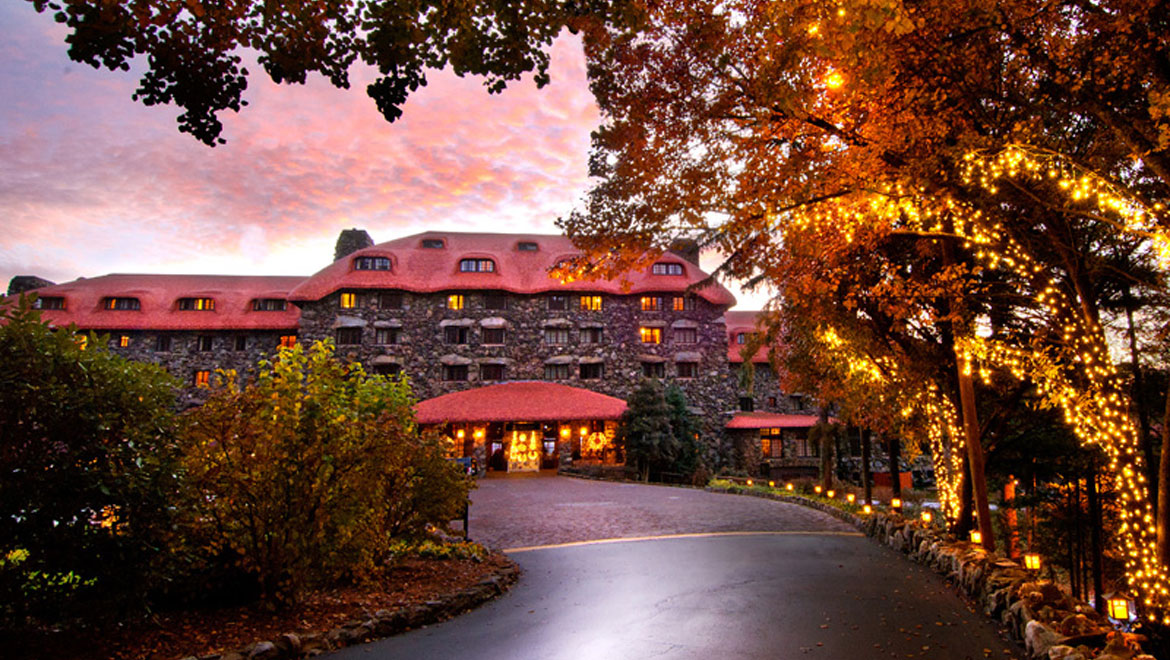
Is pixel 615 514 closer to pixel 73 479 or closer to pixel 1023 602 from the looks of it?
pixel 1023 602

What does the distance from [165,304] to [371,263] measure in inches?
A: 466

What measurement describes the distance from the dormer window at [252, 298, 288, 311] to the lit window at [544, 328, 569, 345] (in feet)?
50.0

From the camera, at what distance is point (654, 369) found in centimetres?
3469

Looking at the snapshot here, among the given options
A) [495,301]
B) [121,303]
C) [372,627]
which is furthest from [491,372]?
[372,627]

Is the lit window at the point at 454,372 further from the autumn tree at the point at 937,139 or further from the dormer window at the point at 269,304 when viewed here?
the autumn tree at the point at 937,139

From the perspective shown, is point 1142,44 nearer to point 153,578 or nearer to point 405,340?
point 153,578

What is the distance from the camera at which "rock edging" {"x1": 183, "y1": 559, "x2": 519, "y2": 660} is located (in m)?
5.76

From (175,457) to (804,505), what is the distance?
58.6ft

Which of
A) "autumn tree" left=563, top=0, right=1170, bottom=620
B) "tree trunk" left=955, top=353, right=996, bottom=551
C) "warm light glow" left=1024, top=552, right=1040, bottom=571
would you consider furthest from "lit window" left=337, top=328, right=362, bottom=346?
"warm light glow" left=1024, top=552, right=1040, bottom=571

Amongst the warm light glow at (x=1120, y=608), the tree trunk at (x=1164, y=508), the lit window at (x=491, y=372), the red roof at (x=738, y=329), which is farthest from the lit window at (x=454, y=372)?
the tree trunk at (x=1164, y=508)

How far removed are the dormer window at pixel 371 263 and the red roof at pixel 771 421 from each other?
21.2 metres

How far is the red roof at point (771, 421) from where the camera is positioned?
33500 mm

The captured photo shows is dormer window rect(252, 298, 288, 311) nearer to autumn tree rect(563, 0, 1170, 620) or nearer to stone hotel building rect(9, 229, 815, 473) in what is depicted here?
stone hotel building rect(9, 229, 815, 473)

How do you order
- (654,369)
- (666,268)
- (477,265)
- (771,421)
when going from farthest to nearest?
(666,268), (477,265), (654,369), (771,421)
